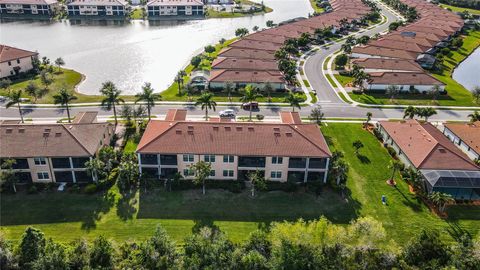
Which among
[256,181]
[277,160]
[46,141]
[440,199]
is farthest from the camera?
[277,160]

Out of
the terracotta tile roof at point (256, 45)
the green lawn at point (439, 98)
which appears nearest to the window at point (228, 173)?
the green lawn at point (439, 98)

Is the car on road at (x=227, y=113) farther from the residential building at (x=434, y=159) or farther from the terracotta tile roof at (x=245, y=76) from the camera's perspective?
the residential building at (x=434, y=159)

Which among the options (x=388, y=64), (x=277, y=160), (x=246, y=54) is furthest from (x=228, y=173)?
(x=388, y=64)

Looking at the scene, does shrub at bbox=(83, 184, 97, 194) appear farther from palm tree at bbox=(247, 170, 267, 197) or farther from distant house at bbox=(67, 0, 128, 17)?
distant house at bbox=(67, 0, 128, 17)

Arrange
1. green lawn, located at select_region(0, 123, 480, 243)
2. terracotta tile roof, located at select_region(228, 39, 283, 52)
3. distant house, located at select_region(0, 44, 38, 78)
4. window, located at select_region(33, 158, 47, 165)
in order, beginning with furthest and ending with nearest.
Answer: terracotta tile roof, located at select_region(228, 39, 283, 52)
distant house, located at select_region(0, 44, 38, 78)
window, located at select_region(33, 158, 47, 165)
green lawn, located at select_region(0, 123, 480, 243)

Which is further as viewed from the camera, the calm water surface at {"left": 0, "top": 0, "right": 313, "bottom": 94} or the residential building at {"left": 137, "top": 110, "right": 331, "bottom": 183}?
the calm water surface at {"left": 0, "top": 0, "right": 313, "bottom": 94}

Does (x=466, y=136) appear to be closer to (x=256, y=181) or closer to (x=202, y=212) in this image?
(x=256, y=181)

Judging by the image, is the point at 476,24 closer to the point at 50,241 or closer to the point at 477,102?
the point at 477,102

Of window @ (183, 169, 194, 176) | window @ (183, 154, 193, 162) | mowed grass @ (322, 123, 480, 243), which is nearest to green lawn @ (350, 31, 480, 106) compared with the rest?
mowed grass @ (322, 123, 480, 243)
